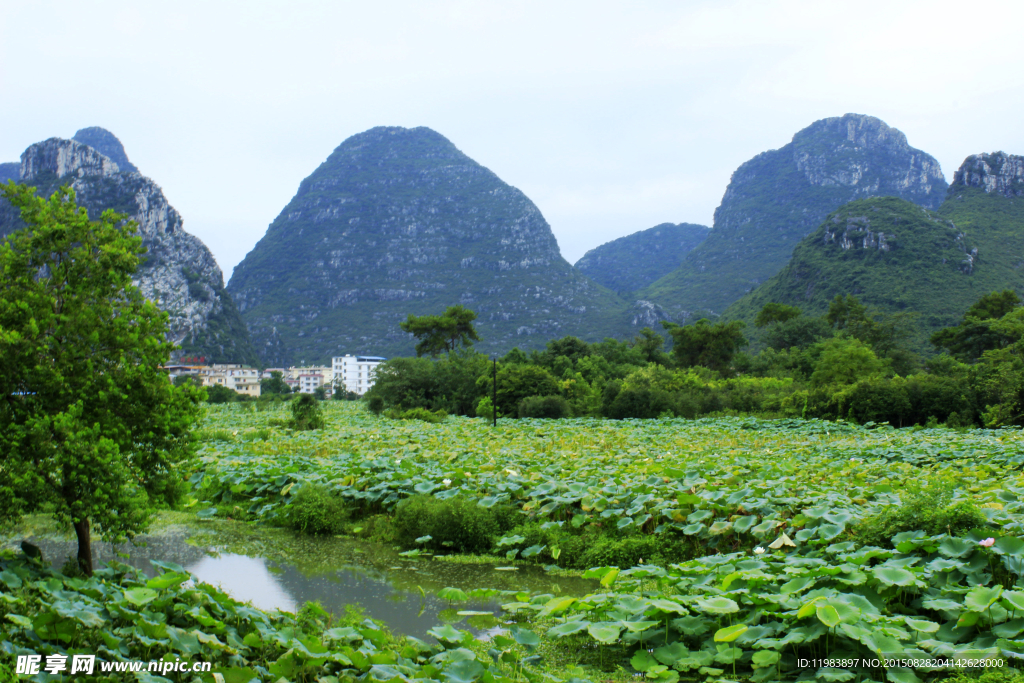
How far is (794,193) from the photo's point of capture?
124m

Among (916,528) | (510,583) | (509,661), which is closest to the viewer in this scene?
(509,661)

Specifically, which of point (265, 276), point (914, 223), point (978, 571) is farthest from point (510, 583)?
point (265, 276)

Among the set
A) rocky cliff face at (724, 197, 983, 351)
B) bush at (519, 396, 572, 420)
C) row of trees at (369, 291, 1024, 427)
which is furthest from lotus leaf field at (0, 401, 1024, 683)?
rocky cliff face at (724, 197, 983, 351)

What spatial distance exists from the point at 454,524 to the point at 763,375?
33260 millimetres

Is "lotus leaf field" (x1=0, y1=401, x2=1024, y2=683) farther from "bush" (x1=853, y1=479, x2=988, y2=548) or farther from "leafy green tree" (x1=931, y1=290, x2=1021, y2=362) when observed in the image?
"leafy green tree" (x1=931, y1=290, x2=1021, y2=362)

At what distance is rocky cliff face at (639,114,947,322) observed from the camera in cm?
10744

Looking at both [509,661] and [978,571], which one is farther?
[978,571]

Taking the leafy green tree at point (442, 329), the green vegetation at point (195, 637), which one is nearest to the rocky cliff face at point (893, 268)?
the leafy green tree at point (442, 329)

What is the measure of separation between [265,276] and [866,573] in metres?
128

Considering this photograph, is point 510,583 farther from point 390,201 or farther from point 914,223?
point 390,201

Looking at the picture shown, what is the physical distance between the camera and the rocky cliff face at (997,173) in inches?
2906

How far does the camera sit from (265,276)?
121m

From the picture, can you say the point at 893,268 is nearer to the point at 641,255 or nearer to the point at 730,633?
the point at 730,633

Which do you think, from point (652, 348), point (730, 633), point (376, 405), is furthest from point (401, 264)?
point (730, 633)
